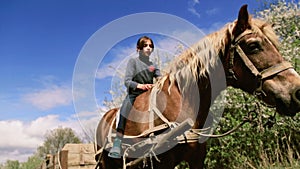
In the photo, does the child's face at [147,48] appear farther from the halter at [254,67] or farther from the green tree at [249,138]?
the green tree at [249,138]

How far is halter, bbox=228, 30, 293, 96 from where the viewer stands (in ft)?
11.2

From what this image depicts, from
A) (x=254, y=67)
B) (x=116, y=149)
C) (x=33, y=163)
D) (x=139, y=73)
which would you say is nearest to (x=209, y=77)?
(x=254, y=67)

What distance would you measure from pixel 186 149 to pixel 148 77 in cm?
109

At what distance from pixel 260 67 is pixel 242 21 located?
1.97ft

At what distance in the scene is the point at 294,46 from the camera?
10.4 metres

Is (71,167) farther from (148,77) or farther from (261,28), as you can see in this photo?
(261,28)

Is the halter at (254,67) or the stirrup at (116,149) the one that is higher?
the halter at (254,67)

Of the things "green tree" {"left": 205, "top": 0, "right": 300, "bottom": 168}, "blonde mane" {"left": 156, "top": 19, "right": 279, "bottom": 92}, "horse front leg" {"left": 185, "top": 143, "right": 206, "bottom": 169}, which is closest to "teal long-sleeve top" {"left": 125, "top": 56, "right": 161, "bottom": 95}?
"blonde mane" {"left": 156, "top": 19, "right": 279, "bottom": 92}

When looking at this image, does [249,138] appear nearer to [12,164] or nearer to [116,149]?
[116,149]

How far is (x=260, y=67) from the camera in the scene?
11.6 feet

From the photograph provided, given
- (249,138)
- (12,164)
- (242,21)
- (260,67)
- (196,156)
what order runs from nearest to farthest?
(260,67), (242,21), (196,156), (249,138), (12,164)

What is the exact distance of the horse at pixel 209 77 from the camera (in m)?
3.50

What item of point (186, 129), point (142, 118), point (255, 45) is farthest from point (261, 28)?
point (142, 118)

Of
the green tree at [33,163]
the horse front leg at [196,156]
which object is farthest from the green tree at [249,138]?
the green tree at [33,163]
